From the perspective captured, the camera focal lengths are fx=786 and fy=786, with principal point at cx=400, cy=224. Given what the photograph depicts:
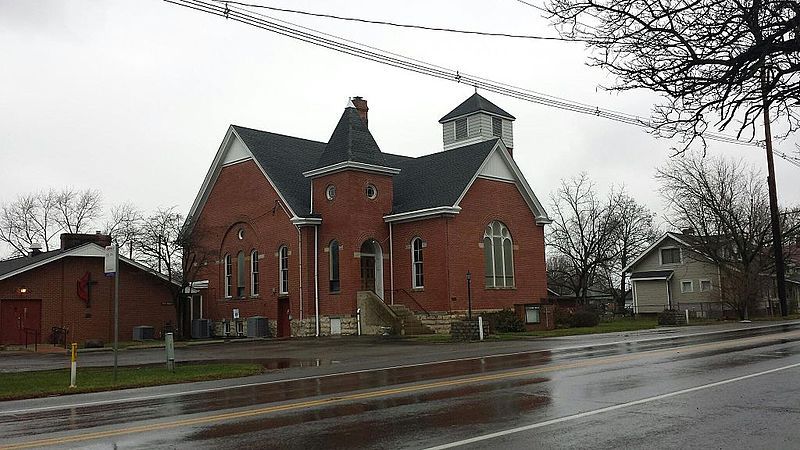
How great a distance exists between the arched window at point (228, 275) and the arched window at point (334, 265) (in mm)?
8030

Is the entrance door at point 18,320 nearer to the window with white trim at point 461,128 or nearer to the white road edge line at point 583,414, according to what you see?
the window with white trim at point 461,128

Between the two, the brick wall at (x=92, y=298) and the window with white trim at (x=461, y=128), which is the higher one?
the window with white trim at (x=461, y=128)

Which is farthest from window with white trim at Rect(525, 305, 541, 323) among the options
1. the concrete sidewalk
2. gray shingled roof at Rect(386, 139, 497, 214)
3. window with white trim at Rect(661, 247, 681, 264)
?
window with white trim at Rect(661, 247, 681, 264)

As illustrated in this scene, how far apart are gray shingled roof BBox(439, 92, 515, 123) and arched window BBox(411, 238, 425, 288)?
10.9 meters

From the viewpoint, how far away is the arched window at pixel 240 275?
42125mm

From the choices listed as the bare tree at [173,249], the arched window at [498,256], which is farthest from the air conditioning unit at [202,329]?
the arched window at [498,256]

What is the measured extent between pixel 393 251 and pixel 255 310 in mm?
8183

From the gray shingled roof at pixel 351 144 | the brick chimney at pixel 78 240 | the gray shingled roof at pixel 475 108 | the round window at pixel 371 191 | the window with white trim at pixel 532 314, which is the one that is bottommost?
the window with white trim at pixel 532 314

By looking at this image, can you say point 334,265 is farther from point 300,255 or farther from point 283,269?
point 283,269

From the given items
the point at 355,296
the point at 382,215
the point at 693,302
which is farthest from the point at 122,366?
the point at 693,302

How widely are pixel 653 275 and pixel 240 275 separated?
34.0m

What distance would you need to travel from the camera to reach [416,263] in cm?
3759

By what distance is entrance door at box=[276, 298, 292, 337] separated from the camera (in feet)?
129

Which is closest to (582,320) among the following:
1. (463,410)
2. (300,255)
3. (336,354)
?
(300,255)
